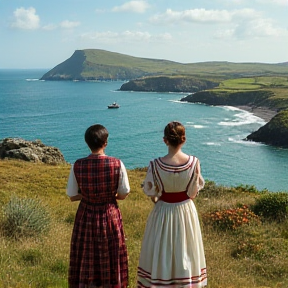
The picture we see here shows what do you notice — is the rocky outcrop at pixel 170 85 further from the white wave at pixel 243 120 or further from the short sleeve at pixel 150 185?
the short sleeve at pixel 150 185

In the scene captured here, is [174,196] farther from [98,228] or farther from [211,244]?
[211,244]

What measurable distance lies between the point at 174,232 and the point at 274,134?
234 feet

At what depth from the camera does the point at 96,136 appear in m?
5.13

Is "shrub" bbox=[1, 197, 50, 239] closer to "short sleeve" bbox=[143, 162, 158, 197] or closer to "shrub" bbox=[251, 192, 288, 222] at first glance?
"short sleeve" bbox=[143, 162, 158, 197]

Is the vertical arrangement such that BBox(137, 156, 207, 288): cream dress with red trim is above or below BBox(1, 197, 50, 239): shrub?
above

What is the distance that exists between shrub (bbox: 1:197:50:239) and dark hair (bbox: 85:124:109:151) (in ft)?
15.1

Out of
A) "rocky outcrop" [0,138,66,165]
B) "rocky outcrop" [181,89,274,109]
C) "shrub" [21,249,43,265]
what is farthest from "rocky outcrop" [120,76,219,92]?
"shrub" [21,249,43,265]

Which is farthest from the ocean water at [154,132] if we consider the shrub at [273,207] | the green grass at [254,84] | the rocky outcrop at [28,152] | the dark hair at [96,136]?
the dark hair at [96,136]

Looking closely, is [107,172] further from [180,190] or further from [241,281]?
[241,281]

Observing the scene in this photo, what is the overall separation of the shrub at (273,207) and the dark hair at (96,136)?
8.29m

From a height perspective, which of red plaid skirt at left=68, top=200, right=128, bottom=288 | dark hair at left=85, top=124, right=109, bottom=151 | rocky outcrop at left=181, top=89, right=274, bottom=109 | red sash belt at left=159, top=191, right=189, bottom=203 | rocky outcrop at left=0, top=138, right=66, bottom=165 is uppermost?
dark hair at left=85, top=124, right=109, bottom=151

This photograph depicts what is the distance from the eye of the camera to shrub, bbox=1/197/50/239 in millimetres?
8961

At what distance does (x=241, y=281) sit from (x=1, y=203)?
859 centimetres

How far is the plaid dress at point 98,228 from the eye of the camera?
5242 mm
